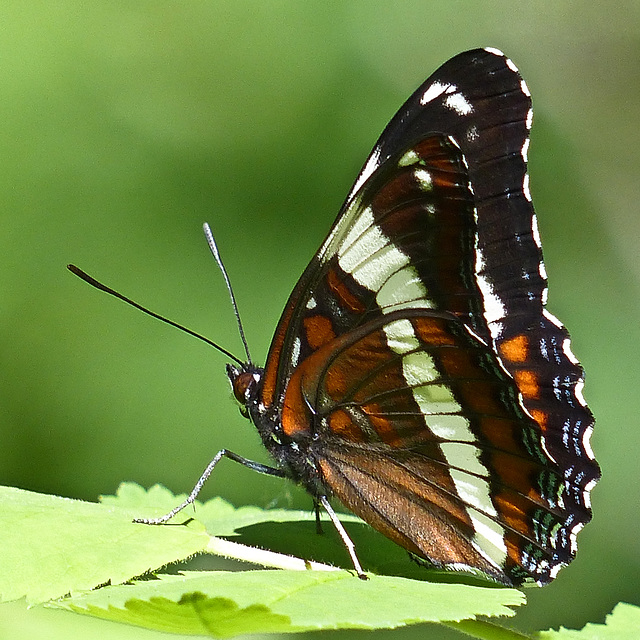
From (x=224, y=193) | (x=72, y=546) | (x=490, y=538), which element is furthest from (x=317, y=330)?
(x=224, y=193)

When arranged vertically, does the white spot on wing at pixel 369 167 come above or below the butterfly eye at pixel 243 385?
above

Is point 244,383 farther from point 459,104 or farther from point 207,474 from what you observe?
point 459,104

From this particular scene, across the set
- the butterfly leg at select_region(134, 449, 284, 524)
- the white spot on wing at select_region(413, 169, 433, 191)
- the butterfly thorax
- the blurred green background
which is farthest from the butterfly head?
the blurred green background

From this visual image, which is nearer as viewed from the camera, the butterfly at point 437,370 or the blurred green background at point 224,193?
the butterfly at point 437,370

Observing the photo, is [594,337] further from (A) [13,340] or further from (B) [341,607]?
(B) [341,607]

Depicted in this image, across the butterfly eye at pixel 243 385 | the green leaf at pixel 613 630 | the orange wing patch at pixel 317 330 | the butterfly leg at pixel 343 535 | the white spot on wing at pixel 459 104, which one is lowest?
the butterfly leg at pixel 343 535

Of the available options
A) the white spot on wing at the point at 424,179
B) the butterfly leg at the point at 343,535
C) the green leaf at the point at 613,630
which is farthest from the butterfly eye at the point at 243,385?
the green leaf at the point at 613,630

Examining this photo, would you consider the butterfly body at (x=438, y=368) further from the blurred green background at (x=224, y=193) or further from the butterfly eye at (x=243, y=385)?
the blurred green background at (x=224, y=193)

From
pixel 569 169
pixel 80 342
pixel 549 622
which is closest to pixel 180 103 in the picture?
pixel 80 342
